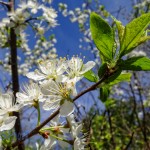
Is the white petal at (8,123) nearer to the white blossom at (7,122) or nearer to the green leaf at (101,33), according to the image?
the white blossom at (7,122)

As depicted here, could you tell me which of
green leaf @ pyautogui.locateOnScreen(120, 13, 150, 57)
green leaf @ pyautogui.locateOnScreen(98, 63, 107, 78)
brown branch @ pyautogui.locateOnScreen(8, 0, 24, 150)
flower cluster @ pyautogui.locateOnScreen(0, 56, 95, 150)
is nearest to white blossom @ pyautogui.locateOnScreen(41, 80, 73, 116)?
flower cluster @ pyautogui.locateOnScreen(0, 56, 95, 150)

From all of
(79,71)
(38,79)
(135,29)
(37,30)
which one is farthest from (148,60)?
(37,30)

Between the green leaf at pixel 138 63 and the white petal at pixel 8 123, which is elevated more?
the green leaf at pixel 138 63

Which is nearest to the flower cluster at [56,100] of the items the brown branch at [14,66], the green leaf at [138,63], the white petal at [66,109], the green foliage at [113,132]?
the white petal at [66,109]

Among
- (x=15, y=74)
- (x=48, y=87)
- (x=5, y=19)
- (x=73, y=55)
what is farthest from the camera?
(x=5, y=19)

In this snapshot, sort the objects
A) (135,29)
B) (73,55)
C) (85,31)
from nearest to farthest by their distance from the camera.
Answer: (135,29) < (73,55) < (85,31)

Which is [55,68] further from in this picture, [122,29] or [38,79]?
[122,29]

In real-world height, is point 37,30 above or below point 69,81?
above
